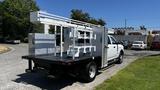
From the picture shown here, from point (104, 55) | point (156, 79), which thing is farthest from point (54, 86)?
point (156, 79)

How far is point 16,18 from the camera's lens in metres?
52.2

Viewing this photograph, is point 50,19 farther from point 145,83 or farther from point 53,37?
point 145,83

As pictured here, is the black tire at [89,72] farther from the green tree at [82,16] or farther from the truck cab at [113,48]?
the green tree at [82,16]

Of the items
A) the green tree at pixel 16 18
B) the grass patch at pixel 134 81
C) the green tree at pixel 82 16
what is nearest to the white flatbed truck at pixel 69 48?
the grass patch at pixel 134 81

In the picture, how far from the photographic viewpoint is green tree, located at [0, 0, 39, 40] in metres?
51.8

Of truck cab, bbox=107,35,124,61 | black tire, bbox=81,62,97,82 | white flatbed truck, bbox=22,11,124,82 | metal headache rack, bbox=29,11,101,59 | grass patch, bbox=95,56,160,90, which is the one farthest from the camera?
truck cab, bbox=107,35,124,61

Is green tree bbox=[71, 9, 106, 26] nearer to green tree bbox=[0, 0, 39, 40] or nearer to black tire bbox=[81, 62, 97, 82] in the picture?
green tree bbox=[0, 0, 39, 40]

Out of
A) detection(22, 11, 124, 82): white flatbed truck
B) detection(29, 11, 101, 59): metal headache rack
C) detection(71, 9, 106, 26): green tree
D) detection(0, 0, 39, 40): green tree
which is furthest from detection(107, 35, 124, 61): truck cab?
detection(71, 9, 106, 26): green tree

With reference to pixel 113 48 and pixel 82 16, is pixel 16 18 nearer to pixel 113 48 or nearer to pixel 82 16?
pixel 82 16

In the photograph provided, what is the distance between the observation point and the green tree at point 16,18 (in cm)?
5184

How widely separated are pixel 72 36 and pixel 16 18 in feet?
140

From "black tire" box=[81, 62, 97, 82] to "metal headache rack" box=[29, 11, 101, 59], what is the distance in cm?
58

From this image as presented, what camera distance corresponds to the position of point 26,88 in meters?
9.08

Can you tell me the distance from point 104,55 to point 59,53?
2.10 meters
